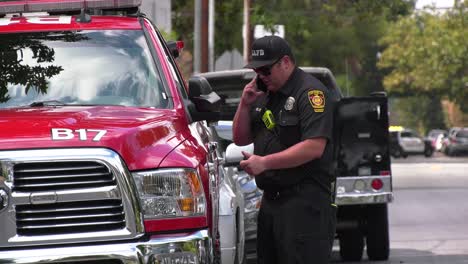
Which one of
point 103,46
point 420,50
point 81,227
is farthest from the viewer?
point 420,50

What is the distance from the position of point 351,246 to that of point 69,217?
944 centimetres

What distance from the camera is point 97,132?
21.0 ft

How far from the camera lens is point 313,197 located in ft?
23.8

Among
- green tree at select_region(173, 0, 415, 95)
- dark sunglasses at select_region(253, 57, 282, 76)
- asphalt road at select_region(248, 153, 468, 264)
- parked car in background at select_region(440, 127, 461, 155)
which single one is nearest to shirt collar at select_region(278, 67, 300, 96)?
dark sunglasses at select_region(253, 57, 282, 76)

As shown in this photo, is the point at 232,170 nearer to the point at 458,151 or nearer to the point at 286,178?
the point at 286,178

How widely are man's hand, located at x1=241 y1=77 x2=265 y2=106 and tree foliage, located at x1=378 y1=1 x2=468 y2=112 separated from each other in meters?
69.7

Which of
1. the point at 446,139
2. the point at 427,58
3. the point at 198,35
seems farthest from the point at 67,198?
the point at 427,58

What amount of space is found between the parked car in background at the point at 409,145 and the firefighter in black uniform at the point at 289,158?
202ft

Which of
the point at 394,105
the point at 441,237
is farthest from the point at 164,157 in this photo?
the point at 394,105

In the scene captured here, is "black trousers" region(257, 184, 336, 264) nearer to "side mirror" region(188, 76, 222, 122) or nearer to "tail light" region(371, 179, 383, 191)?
"side mirror" region(188, 76, 222, 122)

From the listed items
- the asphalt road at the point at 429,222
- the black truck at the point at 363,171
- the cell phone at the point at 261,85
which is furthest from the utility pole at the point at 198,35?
A: the cell phone at the point at 261,85

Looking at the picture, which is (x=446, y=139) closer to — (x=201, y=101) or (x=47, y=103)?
(x=201, y=101)

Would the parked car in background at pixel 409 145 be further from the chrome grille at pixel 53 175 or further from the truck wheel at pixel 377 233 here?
the chrome grille at pixel 53 175

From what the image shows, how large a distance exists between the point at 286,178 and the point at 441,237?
1142 cm
